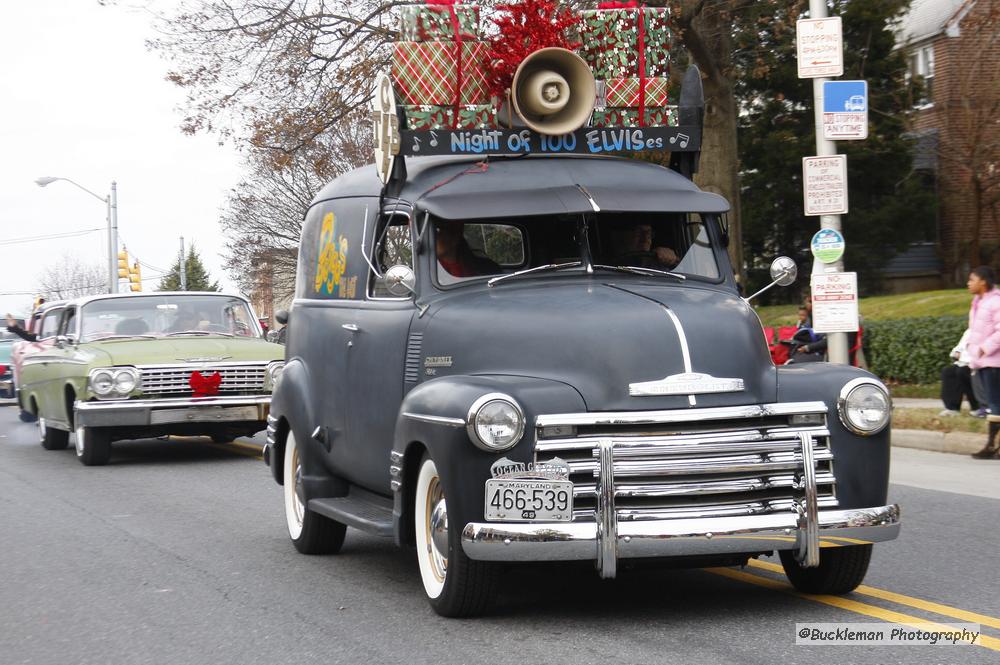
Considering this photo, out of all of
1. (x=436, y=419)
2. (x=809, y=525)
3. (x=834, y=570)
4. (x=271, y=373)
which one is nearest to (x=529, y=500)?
(x=436, y=419)

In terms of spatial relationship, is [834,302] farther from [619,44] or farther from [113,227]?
[113,227]

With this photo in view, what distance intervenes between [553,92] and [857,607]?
3290 millimetres

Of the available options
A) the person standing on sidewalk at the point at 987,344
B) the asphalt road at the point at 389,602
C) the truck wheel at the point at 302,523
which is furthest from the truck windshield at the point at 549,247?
the person standing on sidewalk at the point at 987,344

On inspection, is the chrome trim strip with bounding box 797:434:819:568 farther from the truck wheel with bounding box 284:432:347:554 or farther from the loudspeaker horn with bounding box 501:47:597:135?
the truck wheel with bounding box 284:432:347:554

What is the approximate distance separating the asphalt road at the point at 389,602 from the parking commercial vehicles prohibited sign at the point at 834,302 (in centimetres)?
489

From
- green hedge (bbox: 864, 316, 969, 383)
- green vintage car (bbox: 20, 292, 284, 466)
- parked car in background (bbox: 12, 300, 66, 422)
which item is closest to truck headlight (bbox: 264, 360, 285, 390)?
green vintage car (bbox: 20, 292, 284, 466)

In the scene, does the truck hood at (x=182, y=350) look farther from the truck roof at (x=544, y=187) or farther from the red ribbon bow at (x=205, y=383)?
the truck roof at (x=544, y=187)

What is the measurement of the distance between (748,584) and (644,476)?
65.1 inches

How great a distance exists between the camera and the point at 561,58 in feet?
26.7

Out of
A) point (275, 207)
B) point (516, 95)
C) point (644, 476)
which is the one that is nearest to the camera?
point (644, 476)

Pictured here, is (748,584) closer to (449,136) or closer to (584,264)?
(584,264)

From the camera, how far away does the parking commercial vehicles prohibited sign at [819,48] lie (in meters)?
15.6

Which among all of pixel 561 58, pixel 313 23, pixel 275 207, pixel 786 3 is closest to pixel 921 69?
pixel 786 3

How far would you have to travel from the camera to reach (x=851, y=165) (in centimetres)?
3631
